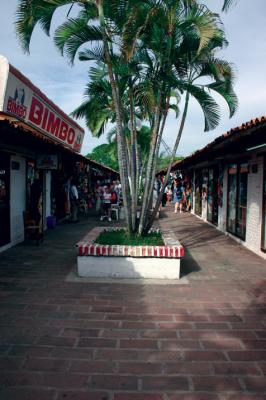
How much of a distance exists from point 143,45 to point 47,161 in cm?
450

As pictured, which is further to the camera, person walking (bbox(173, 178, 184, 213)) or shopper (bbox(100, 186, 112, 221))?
person walking (bbox(173, 178, 184, 213))

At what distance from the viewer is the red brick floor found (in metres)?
2.92

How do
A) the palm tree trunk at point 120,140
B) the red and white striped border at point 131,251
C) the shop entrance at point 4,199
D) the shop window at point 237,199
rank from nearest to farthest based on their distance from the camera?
the red and white striped border at point 131,251 < the palm tree trunk at point 120,140 < the shop entrance at point 4,199 < the shop window at point 237,199

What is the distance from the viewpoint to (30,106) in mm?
9578

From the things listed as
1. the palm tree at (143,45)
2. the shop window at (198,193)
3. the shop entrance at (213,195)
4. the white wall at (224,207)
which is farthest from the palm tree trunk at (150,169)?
the shop window at (198,193)

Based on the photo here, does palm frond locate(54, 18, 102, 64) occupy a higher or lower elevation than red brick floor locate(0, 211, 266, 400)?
higher

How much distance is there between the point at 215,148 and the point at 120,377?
725 centimetres

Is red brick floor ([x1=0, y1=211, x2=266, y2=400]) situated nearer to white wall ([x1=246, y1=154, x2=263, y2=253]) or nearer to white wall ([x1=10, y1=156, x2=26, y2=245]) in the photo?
white wall ([x1=246, y1=154, x2=263, y2=253])

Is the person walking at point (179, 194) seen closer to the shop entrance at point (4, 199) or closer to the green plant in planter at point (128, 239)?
the green plant in planter at point (128, 239)

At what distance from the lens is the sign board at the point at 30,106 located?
25.4 ft

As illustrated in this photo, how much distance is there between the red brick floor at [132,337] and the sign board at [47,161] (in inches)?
161

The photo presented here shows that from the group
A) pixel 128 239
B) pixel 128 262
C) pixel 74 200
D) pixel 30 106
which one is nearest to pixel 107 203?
pixel 74 200

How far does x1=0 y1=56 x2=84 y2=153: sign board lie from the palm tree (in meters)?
1.33

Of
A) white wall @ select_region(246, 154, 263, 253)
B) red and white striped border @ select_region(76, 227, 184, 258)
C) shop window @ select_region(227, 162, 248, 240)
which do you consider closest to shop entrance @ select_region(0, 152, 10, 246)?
red and white striped border @ select_region(76, 227, 184, 258)
